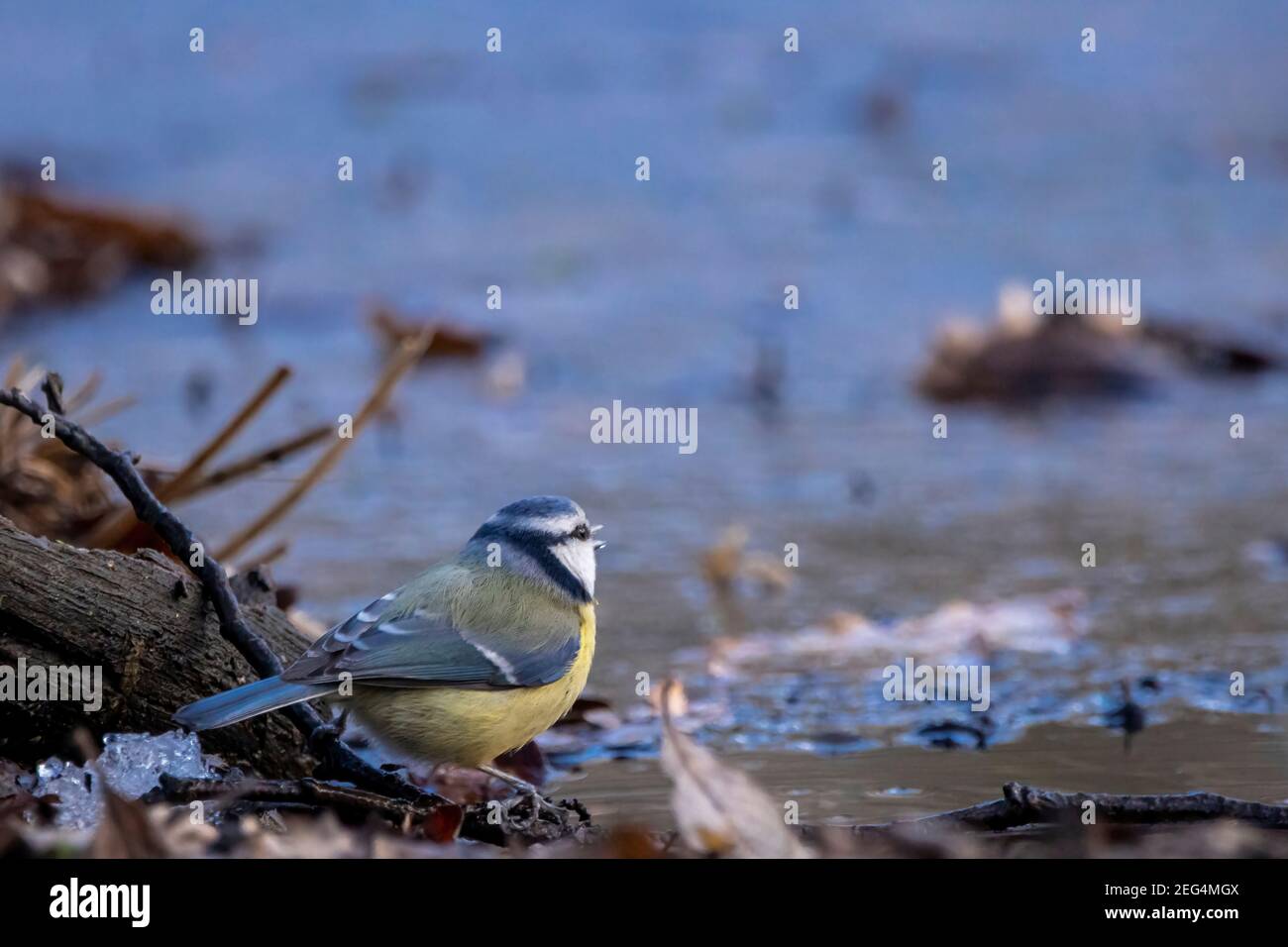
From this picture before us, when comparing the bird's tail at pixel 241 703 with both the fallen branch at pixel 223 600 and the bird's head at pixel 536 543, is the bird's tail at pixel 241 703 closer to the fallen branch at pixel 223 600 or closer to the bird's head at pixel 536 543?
the fallen branch at pixel 223 600

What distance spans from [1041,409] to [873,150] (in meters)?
4.26

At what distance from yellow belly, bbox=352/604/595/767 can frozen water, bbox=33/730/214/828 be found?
0.36 metres

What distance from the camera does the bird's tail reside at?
3.35 m

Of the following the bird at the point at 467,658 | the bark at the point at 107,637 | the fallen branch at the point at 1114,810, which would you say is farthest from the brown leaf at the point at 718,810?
the bark at the point at 107,637

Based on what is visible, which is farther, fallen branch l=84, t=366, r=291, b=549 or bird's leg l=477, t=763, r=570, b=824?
fallen branch l=84, t=366, r=291, b=549

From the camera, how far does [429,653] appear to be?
379 centimetres

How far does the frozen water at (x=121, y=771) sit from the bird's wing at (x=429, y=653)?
0.27 metres

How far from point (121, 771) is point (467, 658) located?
739 mm

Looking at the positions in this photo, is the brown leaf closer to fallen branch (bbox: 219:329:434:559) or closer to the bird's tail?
the bird's tail

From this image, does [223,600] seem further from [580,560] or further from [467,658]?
[580,560]

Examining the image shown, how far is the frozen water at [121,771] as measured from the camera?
327 cm

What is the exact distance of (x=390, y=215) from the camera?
460 inches

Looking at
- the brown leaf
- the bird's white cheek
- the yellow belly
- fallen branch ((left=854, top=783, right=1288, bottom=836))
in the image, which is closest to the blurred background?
the yellow belly

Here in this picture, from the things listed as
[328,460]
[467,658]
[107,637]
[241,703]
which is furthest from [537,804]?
[328,460]
